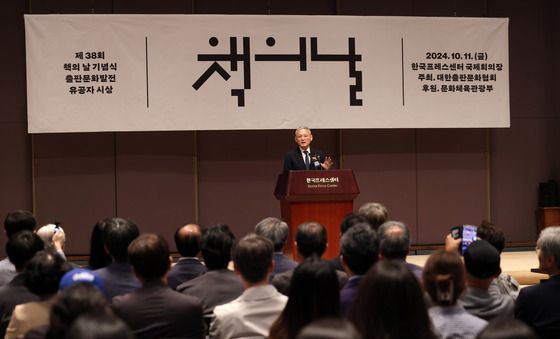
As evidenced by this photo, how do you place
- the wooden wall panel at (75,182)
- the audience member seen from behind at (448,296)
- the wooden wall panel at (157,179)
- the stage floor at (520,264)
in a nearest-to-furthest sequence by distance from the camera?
the audience member seen from behind at (448,296) → the stage floor at (520,264) → the wooden wall panel at (75,182) → the wooden wall panel at (157,179)

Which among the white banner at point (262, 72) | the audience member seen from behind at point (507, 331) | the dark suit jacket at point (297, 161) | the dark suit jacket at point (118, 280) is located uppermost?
the white banner at point (262, 72)

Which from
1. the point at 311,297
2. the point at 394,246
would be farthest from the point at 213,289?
the point at 311,297

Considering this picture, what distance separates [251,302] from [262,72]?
17.8 ft

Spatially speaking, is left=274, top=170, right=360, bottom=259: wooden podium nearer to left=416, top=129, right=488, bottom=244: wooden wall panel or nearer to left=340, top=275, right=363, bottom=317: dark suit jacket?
left=416, top=129, right=488, bottom=244: wooden wall panel

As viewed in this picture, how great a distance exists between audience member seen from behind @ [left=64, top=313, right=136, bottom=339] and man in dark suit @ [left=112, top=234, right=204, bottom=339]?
1.28 m

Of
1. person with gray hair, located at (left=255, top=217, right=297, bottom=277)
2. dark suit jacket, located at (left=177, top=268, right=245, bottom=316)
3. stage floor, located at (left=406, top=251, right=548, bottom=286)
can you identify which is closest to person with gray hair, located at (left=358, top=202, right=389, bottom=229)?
person with gray hair, located at (left=255, top=217, right=297, bottom=277)

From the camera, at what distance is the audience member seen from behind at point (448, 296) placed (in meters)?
2.51

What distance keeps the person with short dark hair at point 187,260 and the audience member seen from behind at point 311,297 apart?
60.2 inches

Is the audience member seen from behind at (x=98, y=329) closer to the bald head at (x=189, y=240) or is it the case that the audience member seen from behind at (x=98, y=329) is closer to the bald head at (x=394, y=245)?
the bald head at (x=394, y=245)

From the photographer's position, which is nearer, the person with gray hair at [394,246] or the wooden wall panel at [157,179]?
the person with gray hair at [394,246]

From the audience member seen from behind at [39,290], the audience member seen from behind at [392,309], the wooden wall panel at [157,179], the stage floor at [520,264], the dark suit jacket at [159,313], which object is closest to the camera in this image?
the audience member seen from behind at [392,309]

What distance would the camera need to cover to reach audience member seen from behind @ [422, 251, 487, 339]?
2510mm

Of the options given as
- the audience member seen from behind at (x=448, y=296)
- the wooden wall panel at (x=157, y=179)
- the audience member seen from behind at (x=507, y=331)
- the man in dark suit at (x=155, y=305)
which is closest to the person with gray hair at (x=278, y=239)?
the man in dark suit at (x=155, y=305)

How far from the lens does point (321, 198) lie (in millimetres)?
6703
